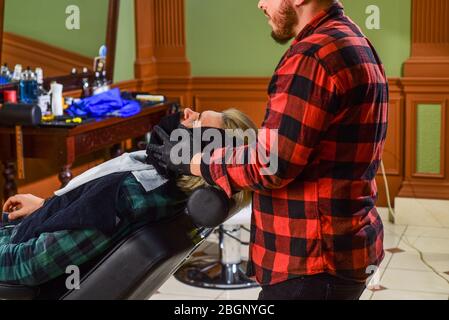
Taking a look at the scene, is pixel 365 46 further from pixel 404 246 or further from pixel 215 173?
pixel 404 246

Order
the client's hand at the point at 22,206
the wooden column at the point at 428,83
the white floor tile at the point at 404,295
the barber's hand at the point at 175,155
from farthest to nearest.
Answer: the wooden column at the point at 428,83 → the white floor tile at the point at 404,295 → the client's hand at the point at 22,206 → the barber's hand at the point at 175,155

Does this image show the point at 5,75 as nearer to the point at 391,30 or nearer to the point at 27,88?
the point at 27,88

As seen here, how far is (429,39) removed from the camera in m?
4.92

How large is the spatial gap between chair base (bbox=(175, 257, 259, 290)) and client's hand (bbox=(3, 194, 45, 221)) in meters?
1.52

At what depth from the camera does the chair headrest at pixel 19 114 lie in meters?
3.35

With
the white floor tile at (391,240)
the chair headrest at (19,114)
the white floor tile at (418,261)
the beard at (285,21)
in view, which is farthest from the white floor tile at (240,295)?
the beard at (285,21)

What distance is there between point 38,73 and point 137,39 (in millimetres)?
1446

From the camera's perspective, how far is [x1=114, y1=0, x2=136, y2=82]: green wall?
16.4 feet

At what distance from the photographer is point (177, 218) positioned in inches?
74.5

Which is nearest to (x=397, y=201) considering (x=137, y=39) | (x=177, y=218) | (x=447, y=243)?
(x=447, y=243)

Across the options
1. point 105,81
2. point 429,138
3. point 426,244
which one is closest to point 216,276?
point 426,244

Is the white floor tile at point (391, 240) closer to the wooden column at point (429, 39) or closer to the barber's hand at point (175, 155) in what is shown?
the wooden column at point (429, 39)

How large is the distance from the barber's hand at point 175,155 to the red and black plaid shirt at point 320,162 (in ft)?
0.25

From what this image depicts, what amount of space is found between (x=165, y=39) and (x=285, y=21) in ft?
12.8
